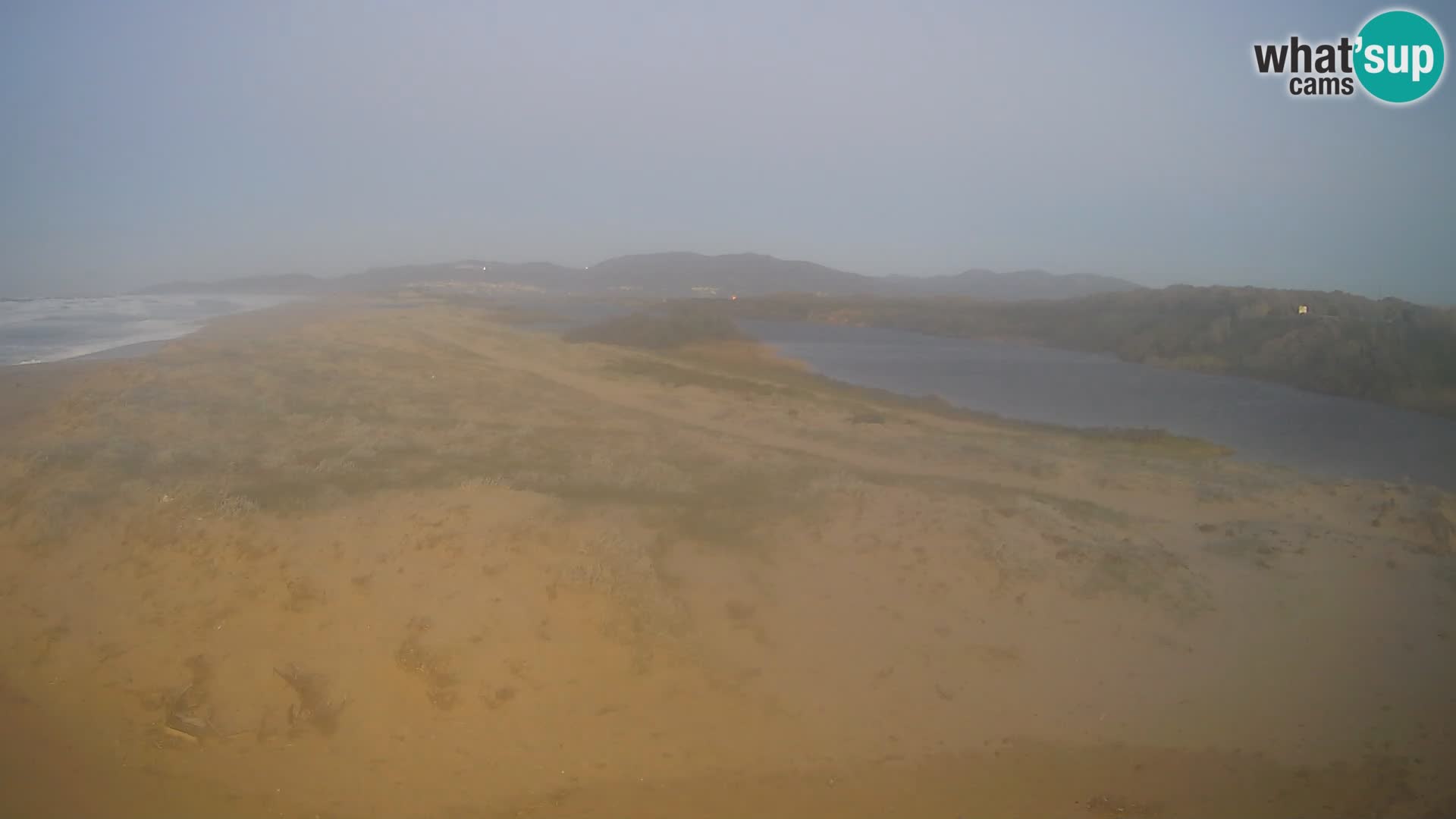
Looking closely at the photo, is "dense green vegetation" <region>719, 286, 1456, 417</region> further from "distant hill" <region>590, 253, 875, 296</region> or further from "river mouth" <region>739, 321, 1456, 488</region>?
"distant hill" <region>590, 253, 875, 296</region>

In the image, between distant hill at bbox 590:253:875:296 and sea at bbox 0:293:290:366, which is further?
distant hill at bbox 590:253:875:296

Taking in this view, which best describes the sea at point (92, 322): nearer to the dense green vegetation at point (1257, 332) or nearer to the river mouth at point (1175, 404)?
the river mouth at point (1175, 404)

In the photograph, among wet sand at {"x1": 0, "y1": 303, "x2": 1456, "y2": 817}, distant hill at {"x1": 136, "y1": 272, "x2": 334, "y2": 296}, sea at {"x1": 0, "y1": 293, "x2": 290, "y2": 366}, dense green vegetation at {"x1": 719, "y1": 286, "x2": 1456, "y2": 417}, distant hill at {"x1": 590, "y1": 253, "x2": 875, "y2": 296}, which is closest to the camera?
wet sand at {"x1": 0, "y1": 303, "x2": 1456, "y2": 817}

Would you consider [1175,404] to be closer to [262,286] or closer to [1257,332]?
[1257,332]

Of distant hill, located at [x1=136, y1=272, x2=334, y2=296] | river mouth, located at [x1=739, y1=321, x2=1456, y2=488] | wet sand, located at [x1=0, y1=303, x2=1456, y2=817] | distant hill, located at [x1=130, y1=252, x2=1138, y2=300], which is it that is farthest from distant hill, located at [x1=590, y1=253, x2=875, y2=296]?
wet sand, located at [x1=0, y1=303, x2=1456, y2=817]

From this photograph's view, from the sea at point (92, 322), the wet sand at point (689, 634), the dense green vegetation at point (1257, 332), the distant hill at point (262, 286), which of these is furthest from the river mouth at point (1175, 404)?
the distant hill at point (262, 286)

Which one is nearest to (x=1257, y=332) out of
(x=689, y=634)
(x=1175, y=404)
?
(x=1175, y=404)

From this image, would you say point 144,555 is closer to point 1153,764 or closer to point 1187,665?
point 1153,764
